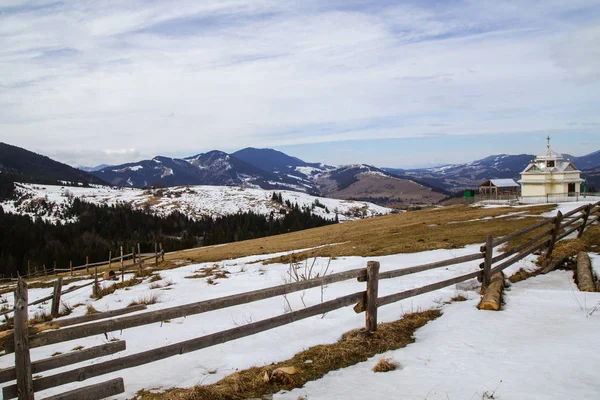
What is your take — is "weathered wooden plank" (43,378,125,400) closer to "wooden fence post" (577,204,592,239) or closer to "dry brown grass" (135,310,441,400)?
"dry brown grass" (135,310,441,400)

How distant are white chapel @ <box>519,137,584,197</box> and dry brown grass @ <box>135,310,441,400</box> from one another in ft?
214

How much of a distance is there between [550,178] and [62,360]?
244 ft

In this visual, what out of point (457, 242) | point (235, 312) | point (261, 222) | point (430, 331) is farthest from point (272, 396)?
point (261, 222)

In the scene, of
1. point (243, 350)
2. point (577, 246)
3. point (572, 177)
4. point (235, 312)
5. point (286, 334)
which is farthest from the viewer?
point (572, 177)

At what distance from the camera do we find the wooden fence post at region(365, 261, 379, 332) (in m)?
7.57

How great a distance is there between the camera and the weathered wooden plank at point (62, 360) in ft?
15.0

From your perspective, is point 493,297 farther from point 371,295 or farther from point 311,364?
point 311,364

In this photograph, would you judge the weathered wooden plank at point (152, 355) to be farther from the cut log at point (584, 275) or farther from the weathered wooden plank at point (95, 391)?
the cut log at point (584, 275)

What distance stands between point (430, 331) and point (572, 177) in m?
70.1

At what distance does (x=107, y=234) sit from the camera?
163875 mm

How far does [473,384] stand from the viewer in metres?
5.46

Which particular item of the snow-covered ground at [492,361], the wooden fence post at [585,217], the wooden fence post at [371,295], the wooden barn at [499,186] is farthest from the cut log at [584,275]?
the wooden barn at [499,186]

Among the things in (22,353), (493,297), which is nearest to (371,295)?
(493,297)

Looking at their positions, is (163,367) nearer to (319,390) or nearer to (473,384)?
(319,390)
